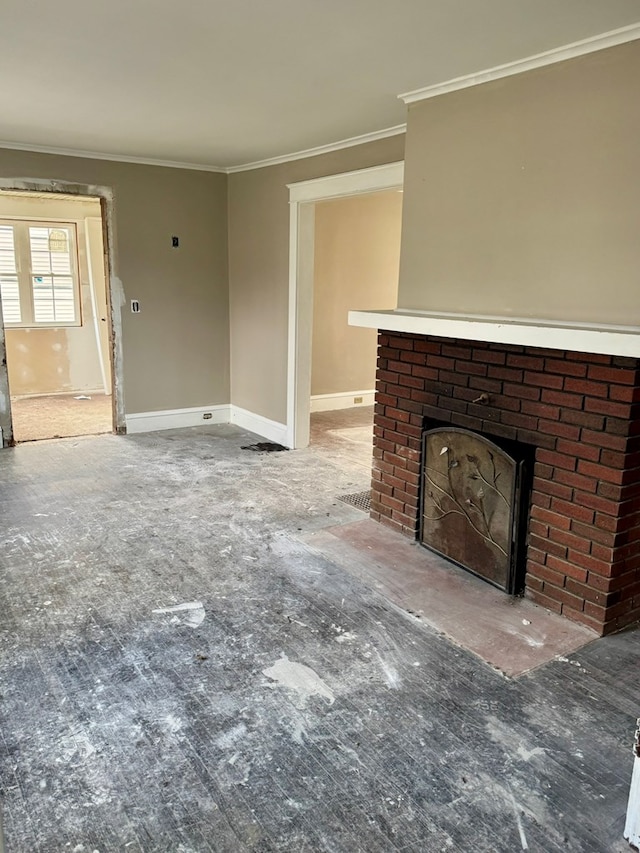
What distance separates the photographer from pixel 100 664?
2365 mm

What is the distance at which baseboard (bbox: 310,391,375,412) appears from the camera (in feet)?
22.6

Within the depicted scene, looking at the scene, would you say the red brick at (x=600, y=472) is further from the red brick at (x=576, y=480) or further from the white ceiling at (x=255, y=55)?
the white ceiling at (x=255, y=55)

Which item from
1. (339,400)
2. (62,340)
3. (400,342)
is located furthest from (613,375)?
(62,340)

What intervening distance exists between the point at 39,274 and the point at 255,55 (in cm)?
518

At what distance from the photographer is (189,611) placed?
275 cm

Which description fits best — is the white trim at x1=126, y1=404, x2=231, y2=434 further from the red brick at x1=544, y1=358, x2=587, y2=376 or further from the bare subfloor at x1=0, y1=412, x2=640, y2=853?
the red brick at x1=544, y1=358, x2=587, y2=376

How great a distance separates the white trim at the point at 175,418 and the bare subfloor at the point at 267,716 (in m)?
2.30

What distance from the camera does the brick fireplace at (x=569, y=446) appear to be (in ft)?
8.16

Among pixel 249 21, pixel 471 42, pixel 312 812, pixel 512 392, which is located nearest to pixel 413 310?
pixel 512 392

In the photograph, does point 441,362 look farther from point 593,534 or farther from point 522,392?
point 593,534

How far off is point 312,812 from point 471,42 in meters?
2.76

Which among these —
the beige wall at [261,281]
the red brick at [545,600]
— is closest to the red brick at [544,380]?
the red brick at [545,600]

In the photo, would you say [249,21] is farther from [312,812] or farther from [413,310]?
[312,812]

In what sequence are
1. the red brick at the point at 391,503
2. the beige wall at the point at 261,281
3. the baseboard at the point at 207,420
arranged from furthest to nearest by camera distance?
the baseboard at the point at 207,420
the beige wall at the point at 261,281
the red brick at the point at 391,503
